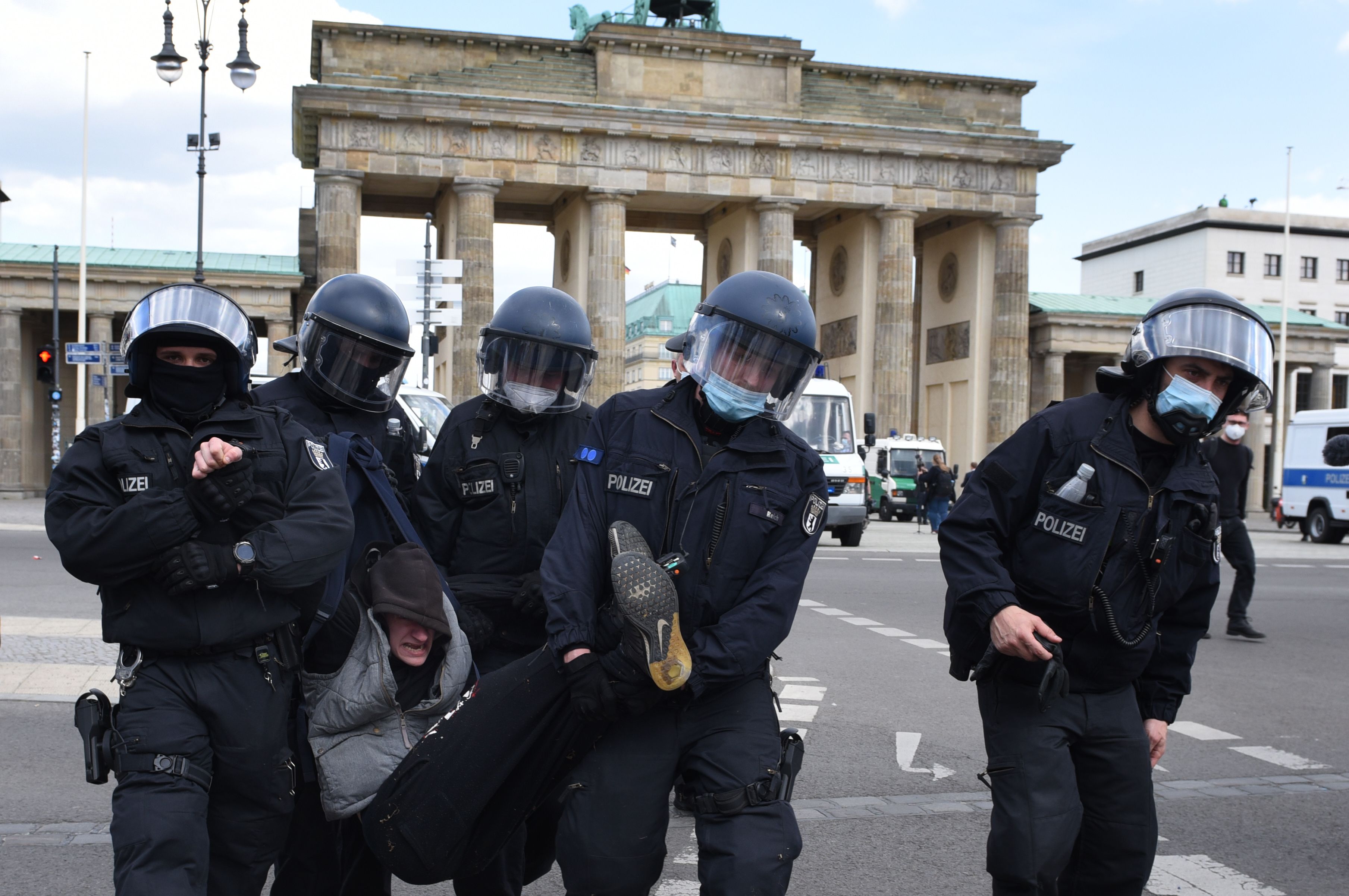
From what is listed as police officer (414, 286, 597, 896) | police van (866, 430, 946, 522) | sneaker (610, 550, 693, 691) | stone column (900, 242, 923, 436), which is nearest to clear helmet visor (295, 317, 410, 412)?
police officer (414, 286, 597, 896)

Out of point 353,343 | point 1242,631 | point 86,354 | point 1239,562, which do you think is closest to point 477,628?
point 353,343

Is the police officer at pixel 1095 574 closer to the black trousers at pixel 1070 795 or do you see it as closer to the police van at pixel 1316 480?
the black trousers at pixel 1070 795

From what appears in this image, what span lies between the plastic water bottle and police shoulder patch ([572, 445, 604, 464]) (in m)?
1.29

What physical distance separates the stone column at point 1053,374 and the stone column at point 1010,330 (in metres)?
4.20

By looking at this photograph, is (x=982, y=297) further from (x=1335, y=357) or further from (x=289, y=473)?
(x=289, y=473)

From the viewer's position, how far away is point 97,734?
330 centimetres

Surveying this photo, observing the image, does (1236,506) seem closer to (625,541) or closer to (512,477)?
(512,477)

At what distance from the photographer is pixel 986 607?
139 inches

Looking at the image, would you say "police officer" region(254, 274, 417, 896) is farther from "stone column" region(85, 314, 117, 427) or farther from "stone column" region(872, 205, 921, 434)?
"stone column" region(872, 205, 921, 434)

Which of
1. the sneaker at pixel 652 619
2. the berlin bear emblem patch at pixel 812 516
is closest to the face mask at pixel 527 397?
the berlin bear emblem patch at pixel 812 516

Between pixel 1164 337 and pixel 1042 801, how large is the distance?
1.33 m

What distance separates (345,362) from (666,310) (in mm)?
93039

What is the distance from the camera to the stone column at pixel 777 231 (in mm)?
49094

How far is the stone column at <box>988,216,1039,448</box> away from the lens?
167ft
